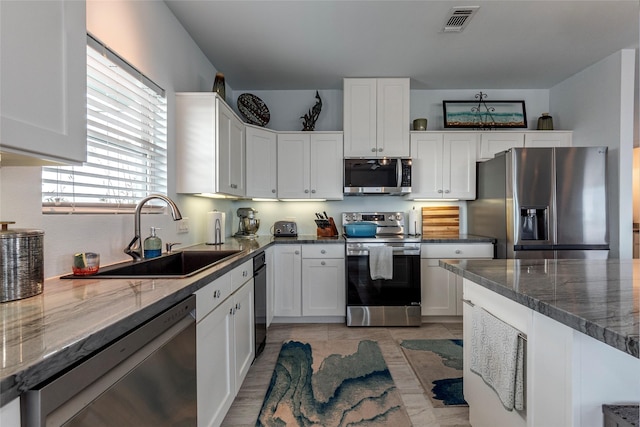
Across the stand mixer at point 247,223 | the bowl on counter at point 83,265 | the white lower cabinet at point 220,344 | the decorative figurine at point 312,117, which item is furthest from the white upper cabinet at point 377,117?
the bowl on counter at point 83,265

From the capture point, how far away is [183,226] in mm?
2516

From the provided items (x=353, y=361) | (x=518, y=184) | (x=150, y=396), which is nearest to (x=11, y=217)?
(x=150, y=396)

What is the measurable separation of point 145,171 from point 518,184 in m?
3.07

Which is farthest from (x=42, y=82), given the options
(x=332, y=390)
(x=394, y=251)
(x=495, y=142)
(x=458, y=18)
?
(x=495, y=142)

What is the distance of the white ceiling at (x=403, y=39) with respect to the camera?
2352 mm

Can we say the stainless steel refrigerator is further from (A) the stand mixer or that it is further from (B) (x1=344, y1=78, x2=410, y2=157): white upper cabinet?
(A) the stand mixer

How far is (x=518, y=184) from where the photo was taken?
3.01m

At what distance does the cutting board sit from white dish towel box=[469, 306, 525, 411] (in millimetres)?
2319

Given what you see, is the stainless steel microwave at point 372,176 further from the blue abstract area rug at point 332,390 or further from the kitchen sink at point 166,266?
the kitchen sink at point 166,266

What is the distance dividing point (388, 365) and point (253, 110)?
279cm

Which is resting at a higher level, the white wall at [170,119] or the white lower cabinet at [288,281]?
the white wall at [170,119]

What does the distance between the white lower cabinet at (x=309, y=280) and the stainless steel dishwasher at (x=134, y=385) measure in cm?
208

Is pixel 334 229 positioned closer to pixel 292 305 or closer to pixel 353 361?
pixel 292 305

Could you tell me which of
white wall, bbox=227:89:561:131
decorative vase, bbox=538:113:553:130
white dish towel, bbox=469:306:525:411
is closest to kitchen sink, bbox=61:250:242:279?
white dish towel, bbox=469:306:525:411
